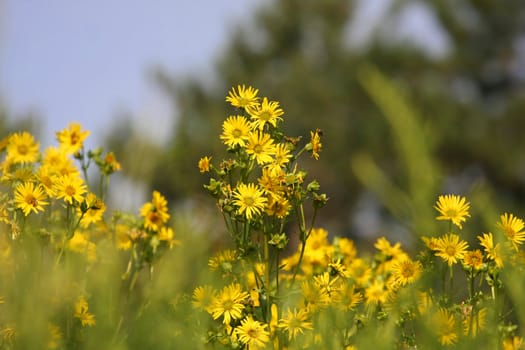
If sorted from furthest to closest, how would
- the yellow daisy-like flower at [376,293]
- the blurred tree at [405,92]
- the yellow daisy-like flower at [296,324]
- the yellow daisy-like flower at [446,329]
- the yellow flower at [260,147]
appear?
the blurred tree at [405,92] → the yellow daisy-like flower at [376,293] → the yellow flower at [260,147] → the yellow daisy-like flower at [296,324] → the yellow daisy-like flower at [446,329]

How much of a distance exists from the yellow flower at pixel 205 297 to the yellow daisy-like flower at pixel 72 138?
0.85 meters

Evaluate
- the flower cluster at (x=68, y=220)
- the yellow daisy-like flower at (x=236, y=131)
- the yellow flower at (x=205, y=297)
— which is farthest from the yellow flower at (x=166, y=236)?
the yellow daisy-like flower at (x=236, y=131)

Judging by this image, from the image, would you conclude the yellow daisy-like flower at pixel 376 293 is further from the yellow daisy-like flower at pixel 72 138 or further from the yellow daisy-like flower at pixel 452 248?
the yellow daisy-like flower at pixel 72 138

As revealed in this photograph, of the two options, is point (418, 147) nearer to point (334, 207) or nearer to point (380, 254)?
point (380, 254)

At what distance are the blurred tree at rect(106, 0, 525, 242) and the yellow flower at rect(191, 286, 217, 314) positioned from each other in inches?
739

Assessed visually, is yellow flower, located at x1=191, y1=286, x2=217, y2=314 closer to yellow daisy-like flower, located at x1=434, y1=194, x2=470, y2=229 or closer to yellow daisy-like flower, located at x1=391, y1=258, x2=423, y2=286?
yellow daisy-like flower, located at x1=391, y1=258, x2=423, y2=286

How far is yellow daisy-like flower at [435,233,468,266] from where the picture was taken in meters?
1.93

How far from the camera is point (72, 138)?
2.68 meters

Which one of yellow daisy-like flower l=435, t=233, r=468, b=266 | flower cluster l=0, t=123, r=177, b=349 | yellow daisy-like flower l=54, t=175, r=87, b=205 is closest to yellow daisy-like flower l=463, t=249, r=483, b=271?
yellow daisy-like flower l=435, t=233, r=468, b=266

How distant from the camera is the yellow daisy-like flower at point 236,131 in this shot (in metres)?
1.93

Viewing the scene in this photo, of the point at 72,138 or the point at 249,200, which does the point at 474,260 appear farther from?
the point at 72,138

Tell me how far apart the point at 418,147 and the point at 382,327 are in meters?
1.19

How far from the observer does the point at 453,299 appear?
2.09 m

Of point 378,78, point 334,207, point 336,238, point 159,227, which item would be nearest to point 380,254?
point 336,238
